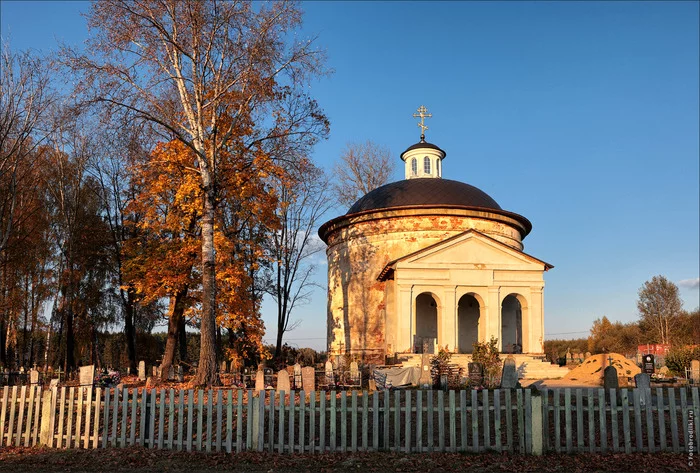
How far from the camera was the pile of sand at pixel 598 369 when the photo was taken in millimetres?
22797

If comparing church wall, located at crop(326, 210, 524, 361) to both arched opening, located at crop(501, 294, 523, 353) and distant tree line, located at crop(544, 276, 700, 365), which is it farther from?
distant tree line, located at crop(544, 276, 700, 365)

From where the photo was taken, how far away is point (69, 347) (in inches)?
1218

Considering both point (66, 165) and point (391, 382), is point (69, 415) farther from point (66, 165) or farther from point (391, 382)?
point (66, 165)

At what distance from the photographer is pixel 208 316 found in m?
16.9

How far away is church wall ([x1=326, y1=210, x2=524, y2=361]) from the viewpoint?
100 ft

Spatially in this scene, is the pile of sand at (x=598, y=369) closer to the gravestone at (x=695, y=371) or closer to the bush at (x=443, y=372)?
the gravestone at (x=695, y=371)

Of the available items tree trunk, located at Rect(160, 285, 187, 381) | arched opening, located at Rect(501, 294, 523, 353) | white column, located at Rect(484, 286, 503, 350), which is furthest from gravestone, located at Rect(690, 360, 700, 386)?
tree trunk, located at Rect(160, 285, 187, 381)

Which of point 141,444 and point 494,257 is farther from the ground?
point 494,257

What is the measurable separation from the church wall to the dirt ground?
61.3 ft

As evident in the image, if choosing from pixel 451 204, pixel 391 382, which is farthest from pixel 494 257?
pixel 391 382

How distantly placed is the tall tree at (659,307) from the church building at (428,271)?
33336 millimetres

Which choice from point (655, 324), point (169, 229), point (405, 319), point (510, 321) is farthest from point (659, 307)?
point (169, 229)

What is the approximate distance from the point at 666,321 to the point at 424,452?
5805 centimetres

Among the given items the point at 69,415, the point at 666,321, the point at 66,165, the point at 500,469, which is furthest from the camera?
the point at 666,321
